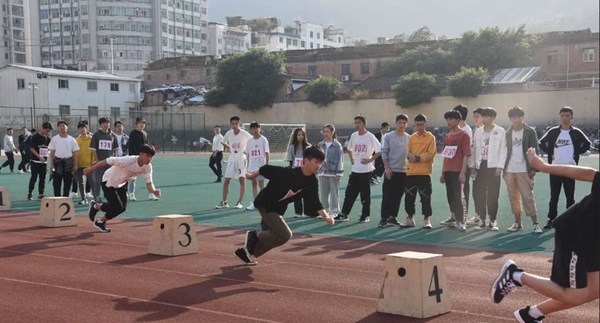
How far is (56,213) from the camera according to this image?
1238 cm

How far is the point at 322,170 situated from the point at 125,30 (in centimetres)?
4854

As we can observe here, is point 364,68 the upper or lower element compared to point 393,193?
upper

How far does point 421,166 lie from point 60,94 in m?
49.5

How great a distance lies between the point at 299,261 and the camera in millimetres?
8977

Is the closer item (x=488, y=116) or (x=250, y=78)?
(x=488, y=116)

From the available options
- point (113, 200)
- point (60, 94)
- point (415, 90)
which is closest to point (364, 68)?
point (415, 90)

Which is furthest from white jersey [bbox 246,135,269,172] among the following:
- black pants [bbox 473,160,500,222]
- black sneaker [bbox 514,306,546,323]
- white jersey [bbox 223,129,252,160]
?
black sneaker [bbox 514,306,546,323]

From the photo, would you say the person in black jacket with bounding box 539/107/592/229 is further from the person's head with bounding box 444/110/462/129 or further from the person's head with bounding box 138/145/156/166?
the person's head with bounding box 138/145/156/166

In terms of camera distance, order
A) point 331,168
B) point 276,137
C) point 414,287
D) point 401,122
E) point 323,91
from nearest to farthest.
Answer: point 414,287 < point 401,122 < point 331,168 < point 276,137 < point 323,91

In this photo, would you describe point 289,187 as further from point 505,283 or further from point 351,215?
point 351,215

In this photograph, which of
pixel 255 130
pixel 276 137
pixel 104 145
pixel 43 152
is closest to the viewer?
pixel 255 130

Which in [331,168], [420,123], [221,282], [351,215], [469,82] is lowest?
[351,215]

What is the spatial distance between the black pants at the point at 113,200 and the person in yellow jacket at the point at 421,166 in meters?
4.88

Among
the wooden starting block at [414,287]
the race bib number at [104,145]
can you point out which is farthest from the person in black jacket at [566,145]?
the race bib number at [104,145]
